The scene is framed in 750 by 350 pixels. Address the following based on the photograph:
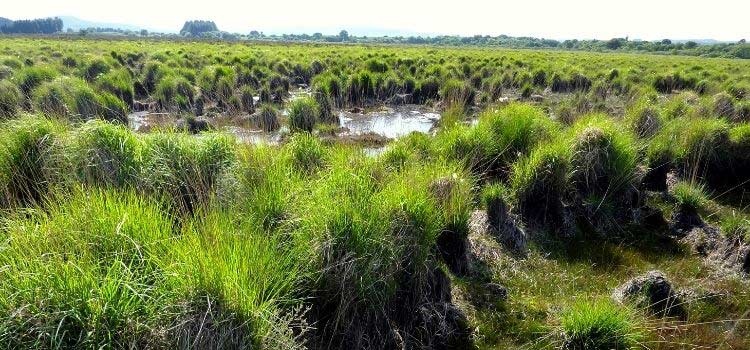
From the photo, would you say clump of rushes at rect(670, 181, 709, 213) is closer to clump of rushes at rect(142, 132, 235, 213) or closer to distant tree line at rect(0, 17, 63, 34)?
clump of rushes at rect(142, 132, 235, 213)

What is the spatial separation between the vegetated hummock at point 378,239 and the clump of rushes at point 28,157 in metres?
0.03

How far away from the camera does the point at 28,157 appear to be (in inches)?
205

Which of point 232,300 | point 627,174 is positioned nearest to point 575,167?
point 627,174

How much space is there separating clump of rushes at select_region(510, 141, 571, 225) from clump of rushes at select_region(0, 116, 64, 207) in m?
6.21

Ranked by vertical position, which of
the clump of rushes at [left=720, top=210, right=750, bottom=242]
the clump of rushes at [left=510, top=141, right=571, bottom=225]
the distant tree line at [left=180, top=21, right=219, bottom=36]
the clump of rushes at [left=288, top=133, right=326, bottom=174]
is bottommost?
the clump of rushes at [left=720, top=210, right=750, bottom=242]

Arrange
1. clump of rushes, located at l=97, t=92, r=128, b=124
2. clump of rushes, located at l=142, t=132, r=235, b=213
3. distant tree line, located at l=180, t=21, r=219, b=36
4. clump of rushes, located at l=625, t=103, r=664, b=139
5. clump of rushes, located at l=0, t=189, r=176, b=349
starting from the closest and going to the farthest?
clump of rushes, located at l=0, t=189, r=176, b=349 → clump of rushes, located at l=142, t=132, r=235, b=213 → clump of rushes, located at l=625, t=103, r=664, b=139 → clump of rushes, located at l=97, t=92, r=128, b=124 → distant tree line, located at l=180, t=21, r=219, b=36

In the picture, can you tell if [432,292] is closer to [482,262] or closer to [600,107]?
[482,262]

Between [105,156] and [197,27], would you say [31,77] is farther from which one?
[197,27]

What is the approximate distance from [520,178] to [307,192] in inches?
146

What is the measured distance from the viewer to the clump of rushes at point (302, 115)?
12.5 m

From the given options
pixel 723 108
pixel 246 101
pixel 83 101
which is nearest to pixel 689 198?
pixel 723 108

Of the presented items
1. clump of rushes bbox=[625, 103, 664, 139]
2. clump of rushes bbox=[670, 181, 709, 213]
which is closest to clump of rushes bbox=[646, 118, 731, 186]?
clump of rushes bbox=[625, 103, 664, 139]

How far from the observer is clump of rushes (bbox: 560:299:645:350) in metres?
3.75

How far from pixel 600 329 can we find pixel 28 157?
21.2 ft
